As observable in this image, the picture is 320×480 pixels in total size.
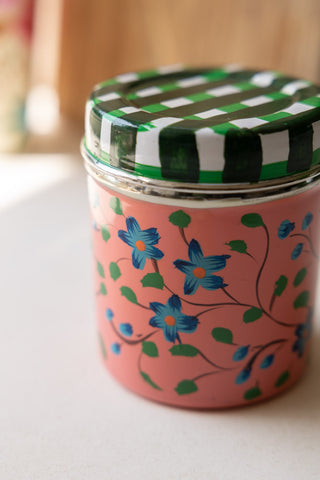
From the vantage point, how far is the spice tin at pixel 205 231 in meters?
0.50

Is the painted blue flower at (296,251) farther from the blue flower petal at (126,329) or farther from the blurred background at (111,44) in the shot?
the blurred background at (111,44)

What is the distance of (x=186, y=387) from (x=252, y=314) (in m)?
0.09

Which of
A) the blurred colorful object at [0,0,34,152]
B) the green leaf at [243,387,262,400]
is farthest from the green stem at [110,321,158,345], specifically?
the blurred colorful object at [0,0,34,152]

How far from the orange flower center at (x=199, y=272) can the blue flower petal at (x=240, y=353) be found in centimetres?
8

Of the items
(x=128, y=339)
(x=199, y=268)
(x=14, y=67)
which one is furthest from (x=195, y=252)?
(x=14, y=67)

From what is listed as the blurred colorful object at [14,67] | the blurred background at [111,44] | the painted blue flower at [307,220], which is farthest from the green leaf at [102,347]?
the blurred colorful object at [14,67]

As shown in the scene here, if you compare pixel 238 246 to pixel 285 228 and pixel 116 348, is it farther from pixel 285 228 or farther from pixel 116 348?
pixel 116 348

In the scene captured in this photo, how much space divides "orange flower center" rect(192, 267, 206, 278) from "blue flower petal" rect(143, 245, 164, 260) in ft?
0.10

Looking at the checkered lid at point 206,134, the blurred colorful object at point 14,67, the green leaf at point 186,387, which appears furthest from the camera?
the blurred colorful object at point 14,67

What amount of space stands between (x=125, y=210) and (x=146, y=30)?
63 centimetres

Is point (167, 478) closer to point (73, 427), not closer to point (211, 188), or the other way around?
point (73, 427)

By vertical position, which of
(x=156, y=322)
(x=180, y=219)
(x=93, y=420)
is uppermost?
(x=180, y=219)

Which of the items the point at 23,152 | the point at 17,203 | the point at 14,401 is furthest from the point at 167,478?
the point at 23,152

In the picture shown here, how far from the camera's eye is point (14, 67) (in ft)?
3.29
